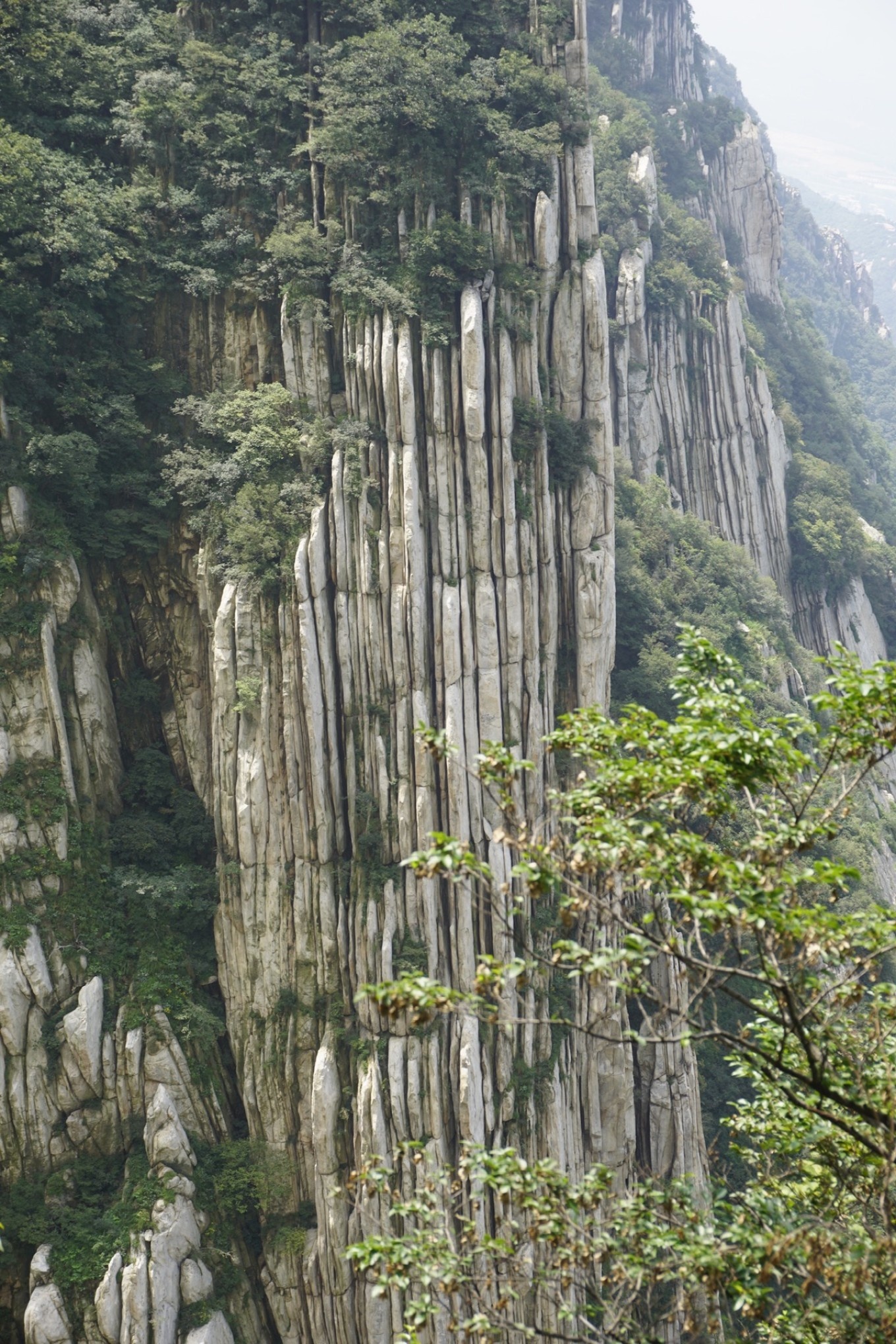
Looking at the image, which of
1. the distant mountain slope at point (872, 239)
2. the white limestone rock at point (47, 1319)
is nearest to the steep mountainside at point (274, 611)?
the white limestone rock at point (47, 1319)

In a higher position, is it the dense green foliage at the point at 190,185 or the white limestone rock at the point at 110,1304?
the dense green foliage at the point at 190,185

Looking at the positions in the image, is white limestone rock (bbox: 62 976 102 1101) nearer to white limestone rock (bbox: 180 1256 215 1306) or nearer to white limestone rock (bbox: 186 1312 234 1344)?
white limestone rock (bbox: 180 1256 215 1306)

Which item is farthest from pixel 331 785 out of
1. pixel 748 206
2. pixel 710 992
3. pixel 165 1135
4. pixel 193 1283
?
pixel 748 206

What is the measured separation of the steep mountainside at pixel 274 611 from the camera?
75.8 feet

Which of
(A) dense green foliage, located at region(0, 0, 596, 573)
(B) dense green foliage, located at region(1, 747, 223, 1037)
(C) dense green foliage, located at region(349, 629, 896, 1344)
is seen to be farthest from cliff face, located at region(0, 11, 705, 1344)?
(C) dense green foliage, located at region(349, 629, 896, 1344)

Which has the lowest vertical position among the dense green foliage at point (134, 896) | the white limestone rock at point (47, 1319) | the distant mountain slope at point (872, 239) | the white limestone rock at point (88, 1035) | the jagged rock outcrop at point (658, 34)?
the white limestone rock at point (47, 1319)

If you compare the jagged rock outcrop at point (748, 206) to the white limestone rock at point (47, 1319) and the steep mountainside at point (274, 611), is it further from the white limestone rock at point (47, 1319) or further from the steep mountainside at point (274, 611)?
the white limestone rock at point (47, 1319)

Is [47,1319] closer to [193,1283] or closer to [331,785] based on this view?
[193,1283]

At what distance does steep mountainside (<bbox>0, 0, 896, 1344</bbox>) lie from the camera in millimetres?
23094

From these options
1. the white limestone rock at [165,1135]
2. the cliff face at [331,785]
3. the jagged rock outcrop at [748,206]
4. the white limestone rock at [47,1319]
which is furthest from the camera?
the jagged rock outcrop at [748,206]

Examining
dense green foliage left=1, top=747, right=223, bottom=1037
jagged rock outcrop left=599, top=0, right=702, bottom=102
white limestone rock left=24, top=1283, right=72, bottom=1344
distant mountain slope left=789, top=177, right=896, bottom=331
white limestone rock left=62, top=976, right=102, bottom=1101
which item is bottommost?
white limestone rock left=24, top=1283, right=72, bottom=1344

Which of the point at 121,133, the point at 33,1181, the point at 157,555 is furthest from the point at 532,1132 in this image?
the point at 121,133

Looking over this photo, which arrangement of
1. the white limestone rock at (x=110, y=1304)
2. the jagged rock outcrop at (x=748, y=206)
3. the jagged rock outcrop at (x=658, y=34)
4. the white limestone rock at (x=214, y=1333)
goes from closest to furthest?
the white limestone rock at (x=110, y=1304) → the white limestone rock at (x=214, y=1333) → the jagged rock outcrop at (x=658, y=34) → the jagged rock outcrop at (x=748, y=206)

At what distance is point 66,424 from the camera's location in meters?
25.8
